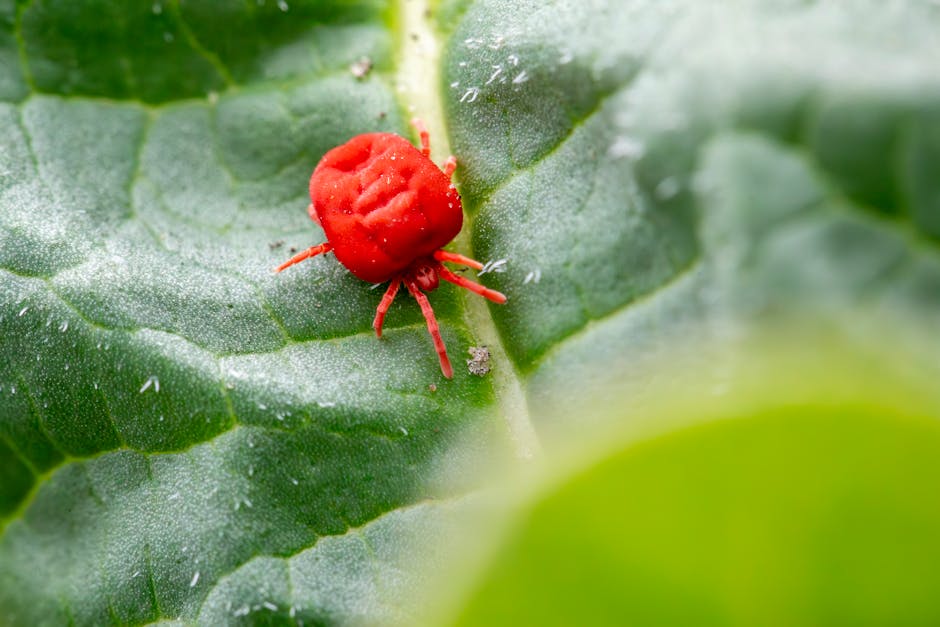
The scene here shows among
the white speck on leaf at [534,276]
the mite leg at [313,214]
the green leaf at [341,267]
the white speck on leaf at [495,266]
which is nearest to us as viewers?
the green leaf at [341,267]

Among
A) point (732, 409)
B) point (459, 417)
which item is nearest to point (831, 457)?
point (732, 409)

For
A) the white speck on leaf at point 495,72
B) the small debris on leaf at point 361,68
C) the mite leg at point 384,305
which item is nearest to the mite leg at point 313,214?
the mite leg at point 384,305

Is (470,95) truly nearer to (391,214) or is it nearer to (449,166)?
(449,166)

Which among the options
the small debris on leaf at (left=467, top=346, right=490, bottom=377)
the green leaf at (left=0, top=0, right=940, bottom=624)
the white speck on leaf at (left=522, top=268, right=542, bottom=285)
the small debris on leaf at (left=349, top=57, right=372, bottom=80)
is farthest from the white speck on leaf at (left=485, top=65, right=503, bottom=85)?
the small debris on leaf at (left=467, top=346, right=490, bottom=377)

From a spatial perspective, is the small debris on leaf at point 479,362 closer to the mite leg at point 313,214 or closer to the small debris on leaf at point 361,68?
the mite leg at point 313,214

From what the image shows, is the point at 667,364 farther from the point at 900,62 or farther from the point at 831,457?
the point at 831,457

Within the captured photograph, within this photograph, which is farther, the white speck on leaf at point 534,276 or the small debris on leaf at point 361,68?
the small debris on leaf at point 361,68
